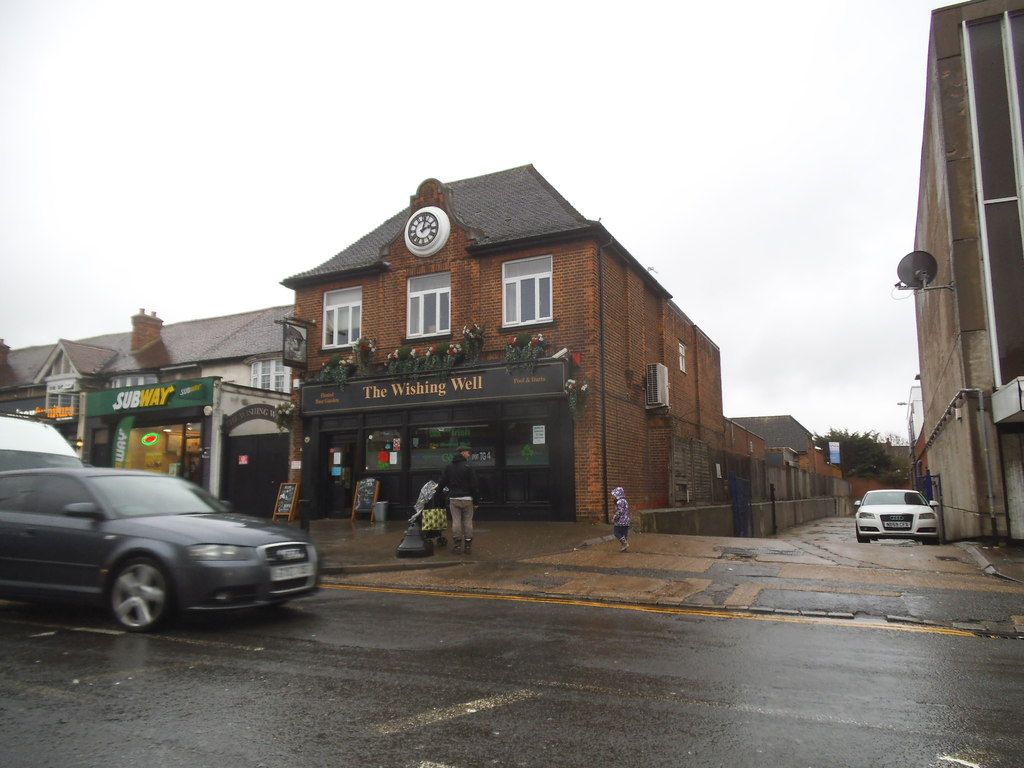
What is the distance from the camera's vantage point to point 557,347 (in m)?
15.9

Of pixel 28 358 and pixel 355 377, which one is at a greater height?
pixel 28 358

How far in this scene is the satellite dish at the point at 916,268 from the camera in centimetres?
1516

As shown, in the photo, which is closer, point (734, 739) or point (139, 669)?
point (734, 739)

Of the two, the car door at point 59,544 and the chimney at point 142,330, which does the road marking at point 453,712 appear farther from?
the chimney at point 142,330

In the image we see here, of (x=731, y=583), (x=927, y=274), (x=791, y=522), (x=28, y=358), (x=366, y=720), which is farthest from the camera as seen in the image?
(x=28, y=358)

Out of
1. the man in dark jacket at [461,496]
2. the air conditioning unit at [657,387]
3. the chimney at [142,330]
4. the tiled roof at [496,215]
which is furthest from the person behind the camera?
the chimney at [142,330]

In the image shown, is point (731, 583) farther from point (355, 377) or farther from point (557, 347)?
point (355, 377)

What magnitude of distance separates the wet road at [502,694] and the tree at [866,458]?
62740 millimetres

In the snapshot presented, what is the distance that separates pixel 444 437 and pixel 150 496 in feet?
33.1

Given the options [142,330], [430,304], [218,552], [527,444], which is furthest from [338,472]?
[142,330]

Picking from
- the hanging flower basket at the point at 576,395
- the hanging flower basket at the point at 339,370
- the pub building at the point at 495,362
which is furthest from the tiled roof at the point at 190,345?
the hanging flower basket at the point at 576,395

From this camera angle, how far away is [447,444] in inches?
672

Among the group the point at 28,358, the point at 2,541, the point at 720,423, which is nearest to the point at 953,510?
the point at 720,423

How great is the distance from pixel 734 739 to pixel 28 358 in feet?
145
